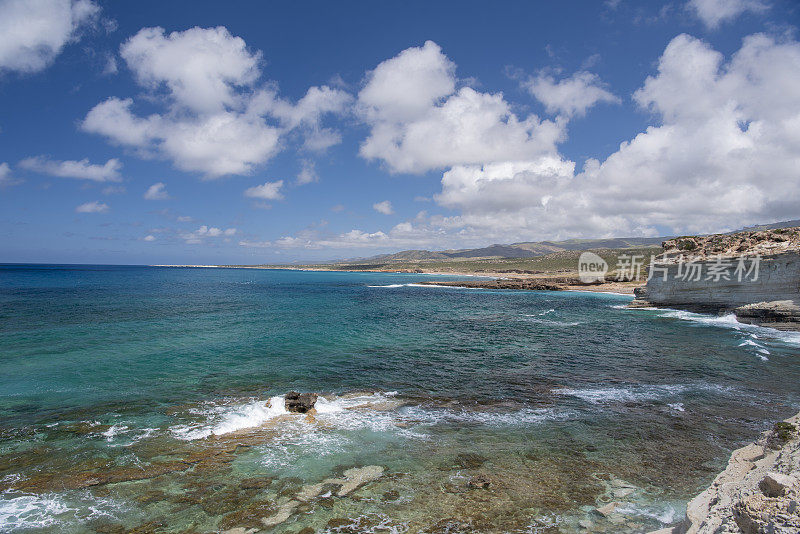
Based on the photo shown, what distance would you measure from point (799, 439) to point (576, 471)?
199 inches

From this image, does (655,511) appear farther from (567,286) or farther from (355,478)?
(567,286)

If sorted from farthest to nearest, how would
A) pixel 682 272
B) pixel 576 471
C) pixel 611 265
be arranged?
pixel 611 265 < pixel 682 272 < pixel 576 471

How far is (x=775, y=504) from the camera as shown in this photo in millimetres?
5434

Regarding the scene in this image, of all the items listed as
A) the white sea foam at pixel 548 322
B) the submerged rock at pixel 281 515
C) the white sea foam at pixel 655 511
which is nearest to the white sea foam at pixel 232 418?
the submerged rock at pixel 281 515

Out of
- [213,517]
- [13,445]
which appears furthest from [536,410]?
[13,445]

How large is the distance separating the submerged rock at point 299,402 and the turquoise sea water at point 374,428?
20.4 inches

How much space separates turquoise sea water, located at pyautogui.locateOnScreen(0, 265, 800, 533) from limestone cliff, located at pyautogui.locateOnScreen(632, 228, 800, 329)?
785cm

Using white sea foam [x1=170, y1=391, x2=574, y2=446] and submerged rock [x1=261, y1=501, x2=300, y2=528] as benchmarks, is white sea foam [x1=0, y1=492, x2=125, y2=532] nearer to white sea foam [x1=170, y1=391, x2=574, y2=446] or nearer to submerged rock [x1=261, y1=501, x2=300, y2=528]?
white sea foam [x1=170, y1=391, x2=574, y2=446]

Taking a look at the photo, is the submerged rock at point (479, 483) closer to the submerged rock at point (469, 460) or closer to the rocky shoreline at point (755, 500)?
the submerged rock at point (469, 460)

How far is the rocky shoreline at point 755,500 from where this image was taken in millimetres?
5262

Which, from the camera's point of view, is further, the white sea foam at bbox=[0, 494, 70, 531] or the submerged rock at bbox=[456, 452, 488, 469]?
the submerged rock at bbox=[456, 452, 488, 469]

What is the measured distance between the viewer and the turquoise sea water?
9.24 meters

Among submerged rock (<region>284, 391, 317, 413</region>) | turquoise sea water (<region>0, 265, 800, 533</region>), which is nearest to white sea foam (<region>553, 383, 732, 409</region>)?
turquoise sea water (<region>0, 265, 800, 533</region>)

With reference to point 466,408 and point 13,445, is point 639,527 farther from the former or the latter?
point 13,445
